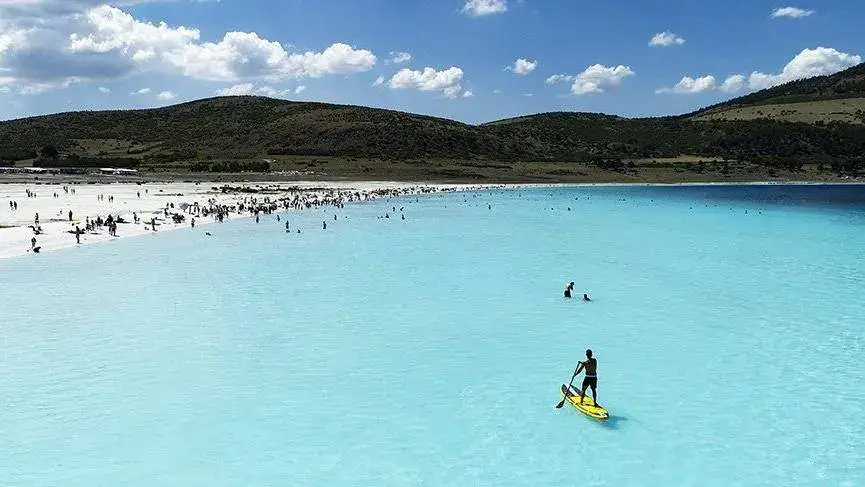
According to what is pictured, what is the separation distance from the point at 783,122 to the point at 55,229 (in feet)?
567

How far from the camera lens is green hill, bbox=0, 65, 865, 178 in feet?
454

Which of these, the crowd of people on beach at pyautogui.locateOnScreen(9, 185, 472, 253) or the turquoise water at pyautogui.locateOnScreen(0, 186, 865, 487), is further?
the crowd of people on beach at pyautogui.locateOnScreen(9, 185, 472, 253)

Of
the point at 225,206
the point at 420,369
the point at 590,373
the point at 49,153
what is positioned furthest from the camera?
the point at 49,153

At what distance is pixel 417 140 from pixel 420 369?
5434 inches

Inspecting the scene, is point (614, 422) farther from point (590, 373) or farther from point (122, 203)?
point (122, 203)

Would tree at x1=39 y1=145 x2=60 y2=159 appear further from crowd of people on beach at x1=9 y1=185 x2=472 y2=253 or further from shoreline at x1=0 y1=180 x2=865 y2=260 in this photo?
crowd of people on beach at x1=9 y1=185 x2=472 y2=253

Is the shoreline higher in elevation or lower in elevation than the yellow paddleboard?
higher

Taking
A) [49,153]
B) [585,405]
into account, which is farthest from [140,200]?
[49,153]

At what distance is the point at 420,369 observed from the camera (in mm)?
18531

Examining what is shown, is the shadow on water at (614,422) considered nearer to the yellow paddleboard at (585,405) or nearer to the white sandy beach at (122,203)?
the yellow paddleboard at (585,405)

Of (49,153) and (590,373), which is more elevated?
(49,153)

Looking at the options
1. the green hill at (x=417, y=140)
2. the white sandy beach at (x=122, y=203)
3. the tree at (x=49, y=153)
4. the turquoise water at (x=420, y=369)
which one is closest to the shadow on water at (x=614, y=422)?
the turquoise water at (x=420, y=369)

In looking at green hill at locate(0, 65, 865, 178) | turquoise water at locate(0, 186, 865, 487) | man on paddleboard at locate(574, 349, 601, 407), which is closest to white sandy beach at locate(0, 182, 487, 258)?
turquoise water at locate(0, 186, 865, 487)

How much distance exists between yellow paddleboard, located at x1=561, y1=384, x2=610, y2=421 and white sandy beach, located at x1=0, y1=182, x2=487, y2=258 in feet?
105
